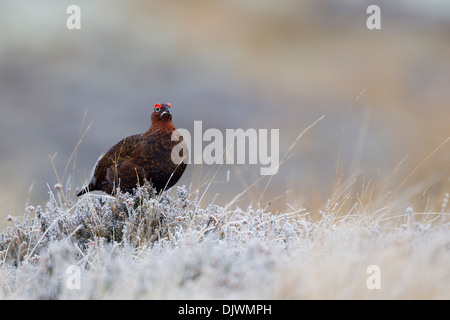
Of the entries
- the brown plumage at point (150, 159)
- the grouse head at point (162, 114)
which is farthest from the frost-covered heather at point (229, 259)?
the grouse head at point (162, 114)

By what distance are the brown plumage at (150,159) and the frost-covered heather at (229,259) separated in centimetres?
19

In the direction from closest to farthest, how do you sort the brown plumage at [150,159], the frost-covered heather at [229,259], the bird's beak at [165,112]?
the frost-covered heather at [229,259]
the brown plumage at [150,159]
the bird's beak at [165,112]

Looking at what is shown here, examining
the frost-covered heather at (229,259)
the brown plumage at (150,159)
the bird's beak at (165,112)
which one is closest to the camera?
the frost-covered heather at (229,259)

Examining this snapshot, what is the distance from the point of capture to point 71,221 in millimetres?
4566

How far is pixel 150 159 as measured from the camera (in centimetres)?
462

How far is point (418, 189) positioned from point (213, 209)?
1.89 metres

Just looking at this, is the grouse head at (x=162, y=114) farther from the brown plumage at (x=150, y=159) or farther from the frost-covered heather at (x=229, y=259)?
the frost-covered heather at (x=229, y=259)

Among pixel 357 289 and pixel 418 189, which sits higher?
pixel 418 189

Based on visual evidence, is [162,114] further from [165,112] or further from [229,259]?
[229,259]

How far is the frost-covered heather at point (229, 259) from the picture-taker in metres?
2.61

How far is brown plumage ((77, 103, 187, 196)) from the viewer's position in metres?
4.62

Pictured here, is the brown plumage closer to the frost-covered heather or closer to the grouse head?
the grouse head
